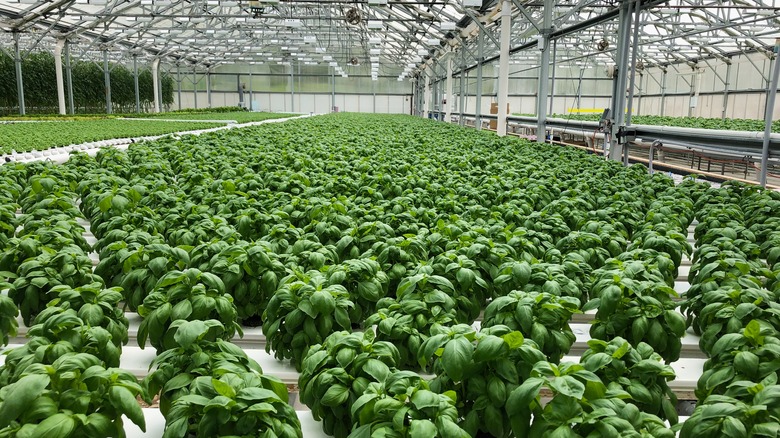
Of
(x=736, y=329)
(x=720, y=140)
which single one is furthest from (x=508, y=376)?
(x=720, y=140)

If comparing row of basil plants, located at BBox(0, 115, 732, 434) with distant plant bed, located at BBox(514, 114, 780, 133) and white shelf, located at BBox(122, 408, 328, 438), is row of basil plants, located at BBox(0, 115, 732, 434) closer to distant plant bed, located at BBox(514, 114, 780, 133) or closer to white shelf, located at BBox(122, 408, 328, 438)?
white shelf, located at BBox(122, 408, 328, 438)

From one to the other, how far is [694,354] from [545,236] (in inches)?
50.9

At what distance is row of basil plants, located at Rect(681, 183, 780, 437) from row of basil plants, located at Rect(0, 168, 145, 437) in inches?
75.4

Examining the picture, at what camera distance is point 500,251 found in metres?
3.80

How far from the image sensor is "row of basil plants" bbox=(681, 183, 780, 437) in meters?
1.99

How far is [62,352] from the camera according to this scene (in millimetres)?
2355

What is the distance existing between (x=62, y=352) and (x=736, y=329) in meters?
2.89

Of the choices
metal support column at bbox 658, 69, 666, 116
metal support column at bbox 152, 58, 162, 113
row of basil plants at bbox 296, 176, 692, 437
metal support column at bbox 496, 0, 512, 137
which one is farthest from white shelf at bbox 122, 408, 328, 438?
metal support column at bbox 152, 58, 162, 113

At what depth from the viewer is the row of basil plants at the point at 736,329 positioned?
199cm

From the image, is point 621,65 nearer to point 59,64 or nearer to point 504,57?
point 504,57

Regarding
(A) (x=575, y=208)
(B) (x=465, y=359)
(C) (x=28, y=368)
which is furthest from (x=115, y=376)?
(A) (x=575, y=208)

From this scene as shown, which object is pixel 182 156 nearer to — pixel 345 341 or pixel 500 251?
pixel 500 251

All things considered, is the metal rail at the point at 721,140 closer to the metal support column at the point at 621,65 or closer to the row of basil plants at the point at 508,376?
the metal support column at the point at 621,65

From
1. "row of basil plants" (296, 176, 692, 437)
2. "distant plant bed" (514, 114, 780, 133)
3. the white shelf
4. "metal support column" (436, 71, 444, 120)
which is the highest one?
"metal support column" (436, 71, 444, 120)
